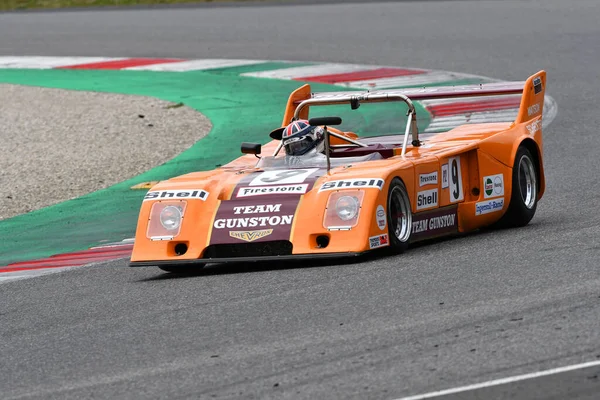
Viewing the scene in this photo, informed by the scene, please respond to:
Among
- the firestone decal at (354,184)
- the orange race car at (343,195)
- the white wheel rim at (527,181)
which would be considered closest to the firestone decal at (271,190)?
the orange race car at (343,195)

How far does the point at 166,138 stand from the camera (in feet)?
52.8

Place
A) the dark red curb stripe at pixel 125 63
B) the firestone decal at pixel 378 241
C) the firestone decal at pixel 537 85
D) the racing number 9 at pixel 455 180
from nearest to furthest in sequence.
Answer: the firestone decal at pixel 378 241 < the racing number 9 at pixel 455 180 < the firestone decal at pixel 537 85 < the dark red curb stripe at pixel 125 63

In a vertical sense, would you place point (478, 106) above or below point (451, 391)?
below

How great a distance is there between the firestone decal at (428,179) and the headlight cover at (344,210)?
2.45ft

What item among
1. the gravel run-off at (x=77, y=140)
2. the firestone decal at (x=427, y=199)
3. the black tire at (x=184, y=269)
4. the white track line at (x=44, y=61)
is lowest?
the gravel run-off at (x=77, y=140)

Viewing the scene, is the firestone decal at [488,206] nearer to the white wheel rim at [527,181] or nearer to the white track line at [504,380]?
the white wheel rim at [527,181]

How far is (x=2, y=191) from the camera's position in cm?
1354

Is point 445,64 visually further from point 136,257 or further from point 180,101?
point 136,257

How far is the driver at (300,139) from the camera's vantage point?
9.41 m

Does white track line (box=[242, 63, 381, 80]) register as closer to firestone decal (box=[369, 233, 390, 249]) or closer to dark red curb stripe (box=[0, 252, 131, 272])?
dark red curb stripe (box=[0, 252, 131, 272])

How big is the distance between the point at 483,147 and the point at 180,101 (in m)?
9.75

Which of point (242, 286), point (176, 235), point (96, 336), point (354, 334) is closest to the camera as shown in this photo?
point (354, 334)

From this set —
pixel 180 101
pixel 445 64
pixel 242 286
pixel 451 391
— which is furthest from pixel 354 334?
pixel 445 64

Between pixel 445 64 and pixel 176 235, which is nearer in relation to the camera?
pixel 176 235
